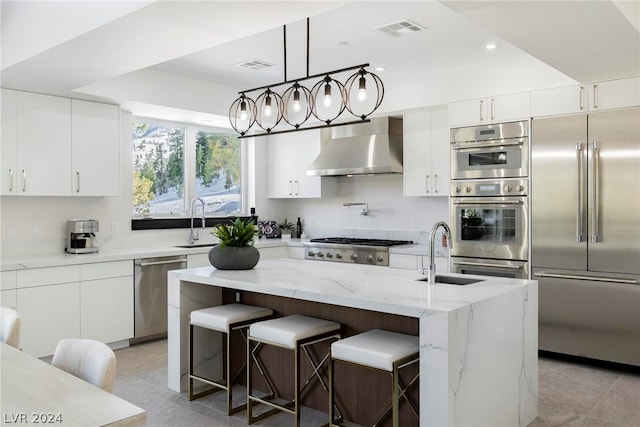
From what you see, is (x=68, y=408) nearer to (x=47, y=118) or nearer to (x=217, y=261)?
(x=217, y=261)

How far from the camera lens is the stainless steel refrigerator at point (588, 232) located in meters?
4.01

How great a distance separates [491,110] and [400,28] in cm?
130

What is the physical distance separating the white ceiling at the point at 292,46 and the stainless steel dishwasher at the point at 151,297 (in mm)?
1555

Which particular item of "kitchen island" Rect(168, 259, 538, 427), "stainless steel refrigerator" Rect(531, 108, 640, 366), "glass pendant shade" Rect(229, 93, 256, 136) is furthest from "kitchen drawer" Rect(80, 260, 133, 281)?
"stainless steel refrigerator" Rect(531, 108, 640, 366)

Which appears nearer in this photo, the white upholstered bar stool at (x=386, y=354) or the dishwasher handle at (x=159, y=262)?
the white upholstered bar stool at (x=386, y=354)

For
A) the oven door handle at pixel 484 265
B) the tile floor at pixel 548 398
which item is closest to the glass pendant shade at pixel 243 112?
the tile floor at pixel 548 398

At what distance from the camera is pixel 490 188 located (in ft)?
15.4

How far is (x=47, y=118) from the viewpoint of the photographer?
4531mm

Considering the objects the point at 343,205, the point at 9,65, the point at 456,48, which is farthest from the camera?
the point at 343,205

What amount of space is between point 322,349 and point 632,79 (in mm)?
3072

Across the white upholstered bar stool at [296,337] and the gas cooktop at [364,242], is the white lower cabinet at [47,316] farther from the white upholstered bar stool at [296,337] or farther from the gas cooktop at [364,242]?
the gas cooktop at [364,242]

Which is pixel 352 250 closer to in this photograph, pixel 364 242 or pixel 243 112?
pixel 364 242

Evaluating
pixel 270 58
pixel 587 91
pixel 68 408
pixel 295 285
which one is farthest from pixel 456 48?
pixel 68 408

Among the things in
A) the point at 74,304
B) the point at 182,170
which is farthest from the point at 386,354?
the point at 182,170
